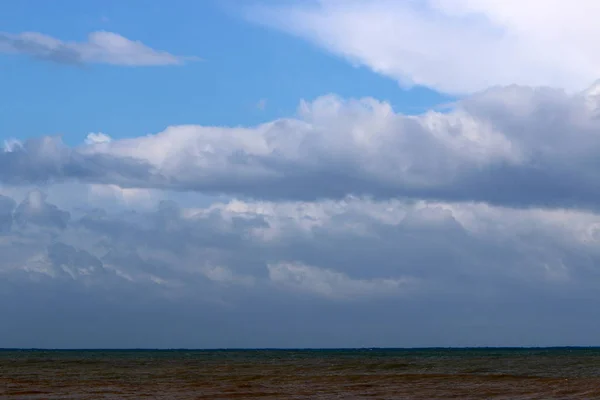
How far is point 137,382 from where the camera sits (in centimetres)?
5406

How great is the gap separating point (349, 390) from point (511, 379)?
10.6m

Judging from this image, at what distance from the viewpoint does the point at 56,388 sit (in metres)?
47.4

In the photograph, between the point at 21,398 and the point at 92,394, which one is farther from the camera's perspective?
the point at 92,394

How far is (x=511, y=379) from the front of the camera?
48094 millimetres

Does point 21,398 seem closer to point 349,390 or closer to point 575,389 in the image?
point 349,390

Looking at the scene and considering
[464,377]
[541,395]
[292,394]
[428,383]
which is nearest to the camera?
[541,395]

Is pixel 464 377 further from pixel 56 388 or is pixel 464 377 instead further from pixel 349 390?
pixel 56 388

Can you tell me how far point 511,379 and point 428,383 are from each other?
498cm

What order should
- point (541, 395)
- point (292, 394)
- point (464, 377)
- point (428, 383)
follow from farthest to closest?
1. point (464, 377)
2. point (428, 383)
3. point (292, 394)
4. point (541, 395)

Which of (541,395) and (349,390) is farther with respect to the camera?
(349,390)

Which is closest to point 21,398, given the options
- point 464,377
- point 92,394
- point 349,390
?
point 92,394

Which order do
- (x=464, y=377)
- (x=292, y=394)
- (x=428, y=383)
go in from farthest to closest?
1. (x=464, y=377)
2. (x=428, y=383)
3. (x=292, y=394)

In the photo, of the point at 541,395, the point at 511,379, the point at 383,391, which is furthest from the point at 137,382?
the point at 541,395

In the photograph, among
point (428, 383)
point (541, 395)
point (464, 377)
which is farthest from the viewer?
point (464, 377)
